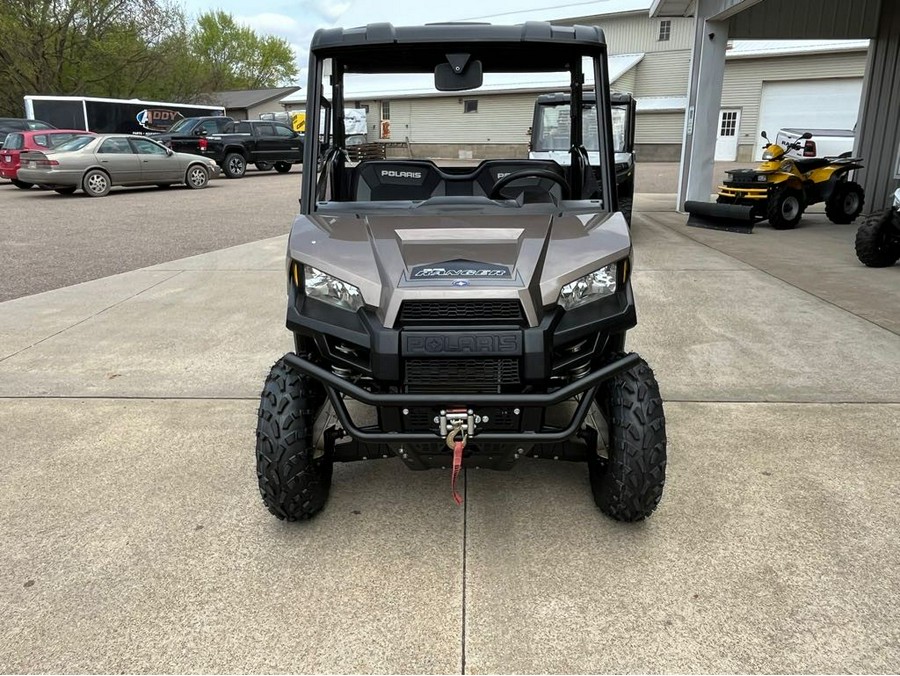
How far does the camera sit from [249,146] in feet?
72.5

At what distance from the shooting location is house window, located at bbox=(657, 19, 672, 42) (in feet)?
110

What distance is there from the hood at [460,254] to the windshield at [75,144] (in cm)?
1512

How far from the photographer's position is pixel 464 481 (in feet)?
10.6

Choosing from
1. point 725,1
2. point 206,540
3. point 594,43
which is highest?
point 725,1

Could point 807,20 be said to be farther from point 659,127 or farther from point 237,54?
point 237,54

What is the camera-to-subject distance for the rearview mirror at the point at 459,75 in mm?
3051

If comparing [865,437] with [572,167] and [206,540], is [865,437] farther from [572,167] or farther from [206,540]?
[206,540]

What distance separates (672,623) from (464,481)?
1.19m

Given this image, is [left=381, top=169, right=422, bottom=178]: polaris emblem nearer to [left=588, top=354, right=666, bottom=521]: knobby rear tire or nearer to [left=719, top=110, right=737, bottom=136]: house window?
[left=588, top=354, right=666, bottom=521]: knobby rear tire

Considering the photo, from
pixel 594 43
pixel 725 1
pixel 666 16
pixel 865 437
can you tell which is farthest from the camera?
pixel 666 16

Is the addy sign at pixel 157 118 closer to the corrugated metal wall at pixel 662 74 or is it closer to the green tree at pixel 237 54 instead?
the corrugated metal wall at pixel 662 74

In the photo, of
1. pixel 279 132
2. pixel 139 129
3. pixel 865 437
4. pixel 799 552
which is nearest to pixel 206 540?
pixel 799 552

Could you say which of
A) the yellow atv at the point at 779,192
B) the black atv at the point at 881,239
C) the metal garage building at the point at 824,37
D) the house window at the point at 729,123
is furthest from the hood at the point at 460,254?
the house window at the point at 729,123

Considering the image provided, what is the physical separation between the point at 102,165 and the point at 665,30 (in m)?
28.1
